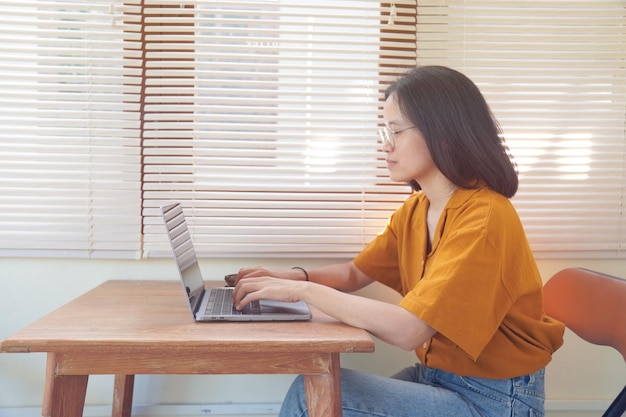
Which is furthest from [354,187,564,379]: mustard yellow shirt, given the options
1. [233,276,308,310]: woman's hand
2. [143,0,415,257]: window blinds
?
[143,0,415,257]: window blinds

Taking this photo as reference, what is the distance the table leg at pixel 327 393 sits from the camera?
1398mm

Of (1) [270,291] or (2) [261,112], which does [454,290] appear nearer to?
(1) [270,291]

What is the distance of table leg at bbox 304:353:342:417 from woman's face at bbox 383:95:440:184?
1.65 ft

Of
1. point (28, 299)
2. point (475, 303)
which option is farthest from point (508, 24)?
point (28, 299)

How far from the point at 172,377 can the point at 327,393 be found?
37.0 inches

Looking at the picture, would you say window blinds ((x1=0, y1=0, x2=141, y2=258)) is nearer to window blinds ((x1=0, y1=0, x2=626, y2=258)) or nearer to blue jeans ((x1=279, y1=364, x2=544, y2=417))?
window blinds ((x1=0, y1=0, x2=626, y2=258))

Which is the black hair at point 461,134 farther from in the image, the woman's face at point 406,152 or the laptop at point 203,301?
the laptop at point 203,301

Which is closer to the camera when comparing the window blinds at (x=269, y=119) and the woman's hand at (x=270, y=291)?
the woman's hand at (x=270, y=291)

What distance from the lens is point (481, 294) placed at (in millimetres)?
1431

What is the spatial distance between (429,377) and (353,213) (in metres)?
0.65

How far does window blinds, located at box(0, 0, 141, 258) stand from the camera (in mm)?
2062

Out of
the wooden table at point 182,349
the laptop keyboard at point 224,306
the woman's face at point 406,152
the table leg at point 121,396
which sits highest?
the woman's face at point 406,152

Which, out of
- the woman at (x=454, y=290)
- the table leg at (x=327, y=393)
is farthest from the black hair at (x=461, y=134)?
the table leg at (x=327, y=393)

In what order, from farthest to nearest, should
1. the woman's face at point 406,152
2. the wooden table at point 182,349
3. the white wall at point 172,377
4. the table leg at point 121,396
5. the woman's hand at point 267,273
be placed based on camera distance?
1. the white wall at point 172,377
2. the table leg at point 121,396
3. the woman's hand at point 267,273
4. the woman's face at point 406,152
5. the wooden table at point 182,349
